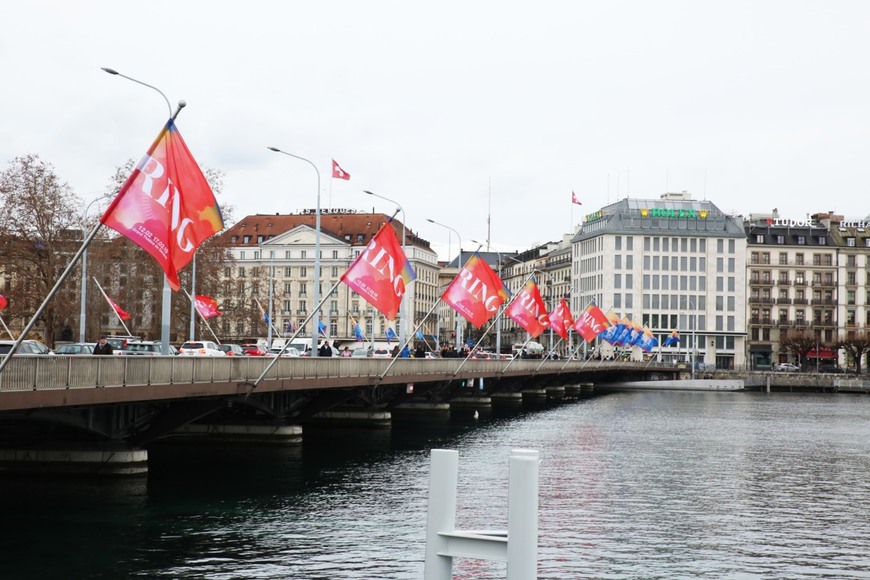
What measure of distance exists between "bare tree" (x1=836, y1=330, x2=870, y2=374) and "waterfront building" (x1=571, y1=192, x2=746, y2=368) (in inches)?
678

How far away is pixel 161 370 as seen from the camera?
34.2m

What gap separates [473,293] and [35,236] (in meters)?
34.8

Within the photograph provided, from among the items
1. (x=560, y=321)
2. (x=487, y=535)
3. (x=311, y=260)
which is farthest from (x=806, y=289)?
(x=487, y=535)

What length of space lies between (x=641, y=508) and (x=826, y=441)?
3297cm

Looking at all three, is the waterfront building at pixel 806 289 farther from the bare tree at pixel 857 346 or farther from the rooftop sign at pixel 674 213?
the rooftop sign at pixel 674 213

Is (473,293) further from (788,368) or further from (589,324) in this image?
(788,368)

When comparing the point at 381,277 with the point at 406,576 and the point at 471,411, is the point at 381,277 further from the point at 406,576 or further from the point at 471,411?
the point at 471,411

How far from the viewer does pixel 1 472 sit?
37.9m

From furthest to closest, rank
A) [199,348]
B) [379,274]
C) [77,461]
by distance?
[199,348], [379,274], [77,461]

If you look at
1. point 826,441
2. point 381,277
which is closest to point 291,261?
point 826,441

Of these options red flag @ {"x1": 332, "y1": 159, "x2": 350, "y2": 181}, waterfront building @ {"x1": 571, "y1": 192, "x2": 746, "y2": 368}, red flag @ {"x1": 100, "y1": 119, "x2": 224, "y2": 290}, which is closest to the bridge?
red flag @ {"x1": 100, "y1": 119, "x2": 224, "y2": 290}

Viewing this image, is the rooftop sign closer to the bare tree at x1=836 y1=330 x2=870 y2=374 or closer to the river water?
the bare tree at x1=836 y1=330 x2=870 y2=374

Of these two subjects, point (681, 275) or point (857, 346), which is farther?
point (681, 275)

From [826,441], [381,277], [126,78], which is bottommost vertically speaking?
[826,441]
